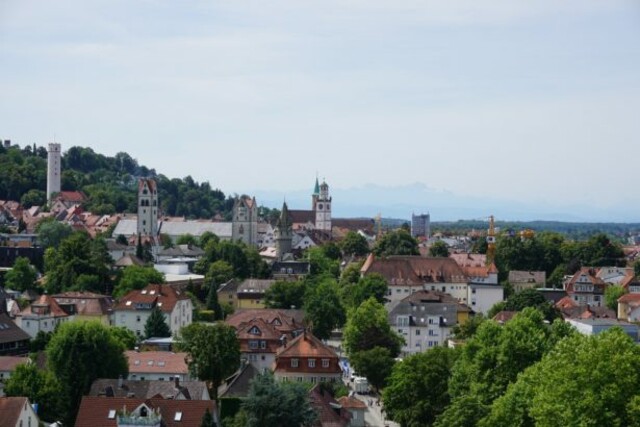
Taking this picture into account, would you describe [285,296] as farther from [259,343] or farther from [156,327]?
[259,343]

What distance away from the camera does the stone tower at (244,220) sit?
11550 cm

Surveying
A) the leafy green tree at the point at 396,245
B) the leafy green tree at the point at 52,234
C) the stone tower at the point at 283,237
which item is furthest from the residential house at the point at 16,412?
the stone tower at the point at 283,237

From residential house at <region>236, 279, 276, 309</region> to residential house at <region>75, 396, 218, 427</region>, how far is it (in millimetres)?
36949

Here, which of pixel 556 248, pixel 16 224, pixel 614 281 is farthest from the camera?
pixel 16 224

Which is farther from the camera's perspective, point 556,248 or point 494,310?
point 556,248

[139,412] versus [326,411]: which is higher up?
[139,412]

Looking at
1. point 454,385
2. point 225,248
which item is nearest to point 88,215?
point 225,248

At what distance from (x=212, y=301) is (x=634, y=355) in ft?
142

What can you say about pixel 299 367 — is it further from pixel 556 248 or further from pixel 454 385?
pixel 556 248

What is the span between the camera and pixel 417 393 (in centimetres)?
4191

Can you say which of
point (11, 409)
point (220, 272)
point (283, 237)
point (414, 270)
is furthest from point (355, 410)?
point (283, 237)

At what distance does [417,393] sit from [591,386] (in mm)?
11208

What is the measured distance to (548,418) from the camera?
31594 mm

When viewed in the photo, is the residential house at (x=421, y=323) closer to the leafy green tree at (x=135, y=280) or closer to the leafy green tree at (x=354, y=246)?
the leafy green tree at (x=135, y=280)
